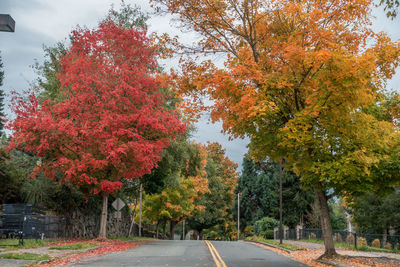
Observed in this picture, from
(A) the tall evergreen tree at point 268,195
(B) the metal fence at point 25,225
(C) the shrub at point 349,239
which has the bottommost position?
(C) the shrub at point 349,239

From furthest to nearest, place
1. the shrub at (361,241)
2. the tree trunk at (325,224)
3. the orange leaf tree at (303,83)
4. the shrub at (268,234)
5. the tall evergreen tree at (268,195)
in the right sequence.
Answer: the tall evergreen tree at (268,195) < the shrub at (268,234) < the shrub at (361,241) < the tree trunk at (325,224) < the orange leaf tree at (303,83)

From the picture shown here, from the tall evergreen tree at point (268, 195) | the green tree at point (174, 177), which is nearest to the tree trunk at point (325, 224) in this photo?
the green tree at point (174, 177)

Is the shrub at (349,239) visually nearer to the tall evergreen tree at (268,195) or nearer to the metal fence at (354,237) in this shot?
the metal fence at (354,237)

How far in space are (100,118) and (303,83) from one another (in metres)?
11.8

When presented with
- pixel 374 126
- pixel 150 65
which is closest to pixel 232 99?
pixel 374 126

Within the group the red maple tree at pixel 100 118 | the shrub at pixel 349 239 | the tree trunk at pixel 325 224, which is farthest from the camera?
the shrub at pixel 349 239

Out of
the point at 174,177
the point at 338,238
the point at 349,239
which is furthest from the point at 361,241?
the point at 174,177

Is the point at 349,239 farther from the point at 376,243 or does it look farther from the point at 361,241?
the point at 376,243

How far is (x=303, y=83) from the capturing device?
1371cm

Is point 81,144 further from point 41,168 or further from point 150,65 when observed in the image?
point 150,65

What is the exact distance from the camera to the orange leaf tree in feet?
41.4

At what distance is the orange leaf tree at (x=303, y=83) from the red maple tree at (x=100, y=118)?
19.9 feet

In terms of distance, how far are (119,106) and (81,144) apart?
290cm

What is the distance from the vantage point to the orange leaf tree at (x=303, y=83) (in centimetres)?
1263
